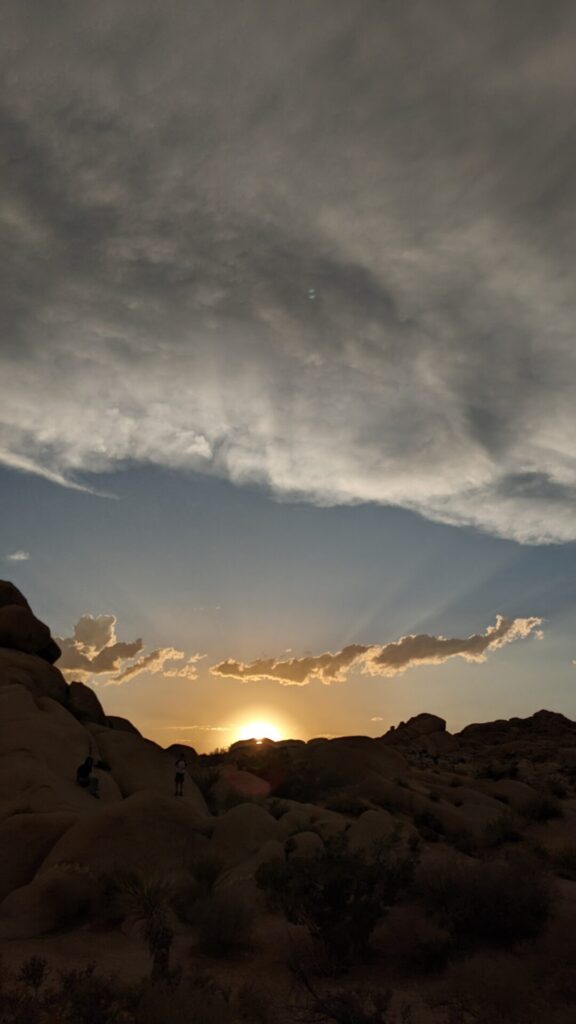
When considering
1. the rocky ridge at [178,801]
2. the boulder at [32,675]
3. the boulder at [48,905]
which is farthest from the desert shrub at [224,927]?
Result: the boulder at [32,675]

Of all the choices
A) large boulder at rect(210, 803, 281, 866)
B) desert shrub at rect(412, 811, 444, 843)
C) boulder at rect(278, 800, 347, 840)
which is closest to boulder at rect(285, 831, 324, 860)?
boulder at rect(278, 800, 347, 840)

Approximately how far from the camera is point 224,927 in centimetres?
1199

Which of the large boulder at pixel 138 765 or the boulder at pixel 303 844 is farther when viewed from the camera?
the large boulder at pixel 138 765

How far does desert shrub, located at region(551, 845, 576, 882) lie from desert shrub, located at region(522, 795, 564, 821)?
12971 mm

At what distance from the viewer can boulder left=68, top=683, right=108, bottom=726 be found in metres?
37.5

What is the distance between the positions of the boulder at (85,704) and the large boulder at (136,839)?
20499 millimetres

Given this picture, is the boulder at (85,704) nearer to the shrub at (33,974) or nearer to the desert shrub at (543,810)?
the desert shrub at (543,810)

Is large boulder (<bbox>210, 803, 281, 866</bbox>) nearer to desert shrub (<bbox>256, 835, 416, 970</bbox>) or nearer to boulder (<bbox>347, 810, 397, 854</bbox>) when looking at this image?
boulder (<bbox>347, 810, 397, 854</bbox>)

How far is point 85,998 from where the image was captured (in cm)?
851

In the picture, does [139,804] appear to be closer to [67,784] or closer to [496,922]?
[67,784]

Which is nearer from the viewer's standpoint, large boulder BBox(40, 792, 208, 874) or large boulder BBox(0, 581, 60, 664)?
large boulder BBox(40, 792, 208, 874)

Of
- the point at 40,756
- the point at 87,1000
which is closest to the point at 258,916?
the point at 87,1000

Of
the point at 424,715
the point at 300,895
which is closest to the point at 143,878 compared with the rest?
the point at 300,895

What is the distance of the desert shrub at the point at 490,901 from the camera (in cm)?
1131
